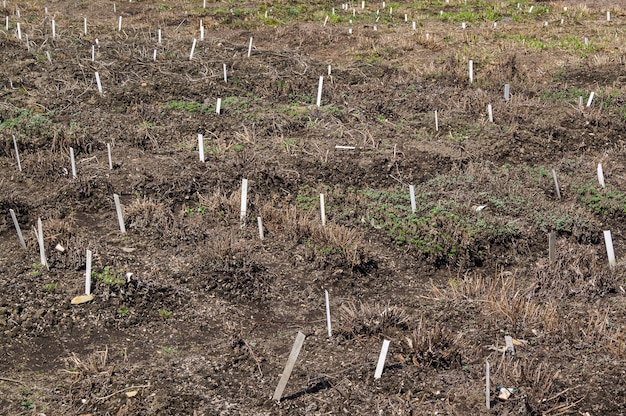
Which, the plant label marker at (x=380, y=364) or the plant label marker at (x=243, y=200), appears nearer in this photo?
the plant label marker at (x=380, y=364)

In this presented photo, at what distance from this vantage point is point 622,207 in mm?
7586

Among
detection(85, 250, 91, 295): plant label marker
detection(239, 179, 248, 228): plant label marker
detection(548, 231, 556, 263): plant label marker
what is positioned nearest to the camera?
detection(85, 250, 91, 295): plant label marker

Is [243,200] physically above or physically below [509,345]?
above

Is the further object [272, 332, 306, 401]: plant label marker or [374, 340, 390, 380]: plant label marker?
[374, 340, 390, 380]: plant label marker

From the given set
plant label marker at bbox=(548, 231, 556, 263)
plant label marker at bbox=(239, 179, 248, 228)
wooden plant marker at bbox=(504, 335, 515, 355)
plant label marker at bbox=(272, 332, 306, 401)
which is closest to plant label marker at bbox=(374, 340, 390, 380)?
plant label marker at bbox=(272, 332, 306, 401)

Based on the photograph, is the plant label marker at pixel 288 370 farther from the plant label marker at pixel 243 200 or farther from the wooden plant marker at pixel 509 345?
the plant label marker at pixel 243 200

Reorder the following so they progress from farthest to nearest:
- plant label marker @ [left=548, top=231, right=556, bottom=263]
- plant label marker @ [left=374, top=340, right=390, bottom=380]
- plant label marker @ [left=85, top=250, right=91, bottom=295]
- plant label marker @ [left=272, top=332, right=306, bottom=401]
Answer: plant label marker @ [left=548, top=231, right=556, bottom=263] → plant label marker @ [left=85, top=250, right=91, bottom=295] → plant label marker @ [left=374, top=340, right=390, bottom=380] → plant label marker @ [left=272, top=332, right=306, bottom=401]

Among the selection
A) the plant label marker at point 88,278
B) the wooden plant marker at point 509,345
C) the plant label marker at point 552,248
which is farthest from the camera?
the plant label marker at point 552,248

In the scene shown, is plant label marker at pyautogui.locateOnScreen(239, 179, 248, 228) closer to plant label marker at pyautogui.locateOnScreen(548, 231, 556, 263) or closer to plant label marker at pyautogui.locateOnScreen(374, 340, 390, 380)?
plant label marker at pyautogui.locateOnScreen(374, 340, 390, 380)

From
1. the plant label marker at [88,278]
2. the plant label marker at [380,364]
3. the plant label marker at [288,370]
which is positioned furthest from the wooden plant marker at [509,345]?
the plant label marker at [88,278]

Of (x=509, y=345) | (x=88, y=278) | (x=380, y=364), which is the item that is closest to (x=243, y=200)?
(x=88, y=278)

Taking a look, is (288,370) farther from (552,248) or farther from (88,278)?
(552,248)

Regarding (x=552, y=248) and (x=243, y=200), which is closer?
(x=552, y=248)

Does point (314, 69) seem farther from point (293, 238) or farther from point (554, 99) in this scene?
point (293, 238)
